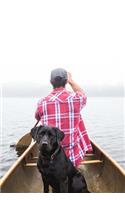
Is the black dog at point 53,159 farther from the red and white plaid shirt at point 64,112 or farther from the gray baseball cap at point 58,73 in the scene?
the gray baseball cap at point 58,73

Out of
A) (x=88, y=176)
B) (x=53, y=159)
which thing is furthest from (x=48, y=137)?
(x=88, y=176)

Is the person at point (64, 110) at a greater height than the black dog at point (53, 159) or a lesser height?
greater

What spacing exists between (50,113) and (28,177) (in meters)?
2.11

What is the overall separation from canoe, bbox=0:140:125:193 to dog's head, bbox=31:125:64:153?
89cm

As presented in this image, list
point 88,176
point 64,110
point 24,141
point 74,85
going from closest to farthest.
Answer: point 64,110 < point 74,85 < point 88,176 < point 24,141

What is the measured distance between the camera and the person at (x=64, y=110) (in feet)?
15.7

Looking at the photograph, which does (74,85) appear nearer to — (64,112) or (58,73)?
(58,73)

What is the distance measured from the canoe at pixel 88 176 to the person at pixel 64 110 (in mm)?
941

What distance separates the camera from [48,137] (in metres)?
4.34

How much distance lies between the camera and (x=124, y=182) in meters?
5.12

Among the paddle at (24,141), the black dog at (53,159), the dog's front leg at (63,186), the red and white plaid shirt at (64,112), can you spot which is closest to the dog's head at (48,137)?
the black dog at (53,159)

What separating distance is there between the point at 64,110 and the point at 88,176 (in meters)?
2.38

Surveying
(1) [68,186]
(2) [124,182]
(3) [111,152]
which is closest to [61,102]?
(1) [68,186]
